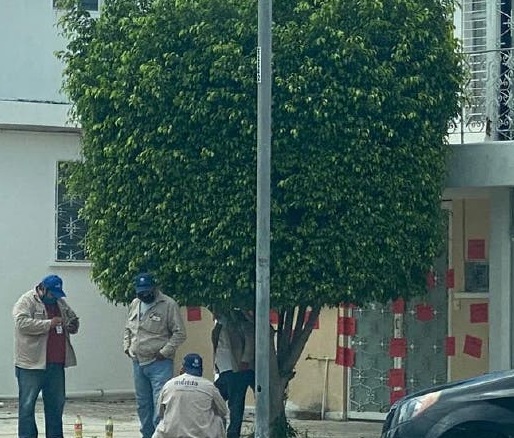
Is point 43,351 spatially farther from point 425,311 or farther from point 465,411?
point 465,411

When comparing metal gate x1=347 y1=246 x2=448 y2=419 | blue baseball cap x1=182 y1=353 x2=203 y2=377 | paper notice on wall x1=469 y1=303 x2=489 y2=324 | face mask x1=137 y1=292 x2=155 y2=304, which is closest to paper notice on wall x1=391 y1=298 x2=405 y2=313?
metal gate x1=347 y1=246 x2=448 y2=419

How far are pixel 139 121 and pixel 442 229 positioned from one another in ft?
10.4

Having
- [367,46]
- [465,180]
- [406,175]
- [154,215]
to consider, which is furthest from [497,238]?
[154,215]

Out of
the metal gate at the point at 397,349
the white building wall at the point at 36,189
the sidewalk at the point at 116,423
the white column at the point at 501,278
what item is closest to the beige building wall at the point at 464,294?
the metal gate at the point at 397,349

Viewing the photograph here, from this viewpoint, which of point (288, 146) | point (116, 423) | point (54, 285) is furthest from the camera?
point (116, 423)

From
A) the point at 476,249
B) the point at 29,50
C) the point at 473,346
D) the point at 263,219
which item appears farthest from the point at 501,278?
the point at 29,50

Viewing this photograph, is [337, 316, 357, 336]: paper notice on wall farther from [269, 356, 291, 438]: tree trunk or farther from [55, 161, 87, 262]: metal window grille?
[55, 161, 87, 262]: metal window grille

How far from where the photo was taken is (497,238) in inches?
590

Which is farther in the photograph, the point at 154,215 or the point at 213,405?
the point at 154,215

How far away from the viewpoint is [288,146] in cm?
1355

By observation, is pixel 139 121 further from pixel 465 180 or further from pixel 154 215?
pixel 465 180

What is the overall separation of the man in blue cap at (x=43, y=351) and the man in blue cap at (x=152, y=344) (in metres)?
0.70

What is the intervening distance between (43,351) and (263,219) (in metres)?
3.41

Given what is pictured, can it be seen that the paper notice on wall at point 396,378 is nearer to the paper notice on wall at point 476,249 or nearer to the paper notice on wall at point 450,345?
the paper notice on wall at point 450,345
